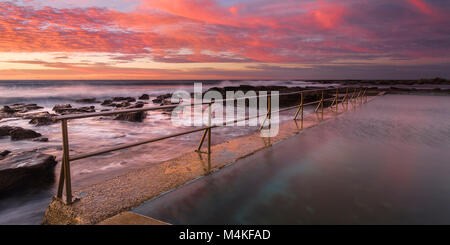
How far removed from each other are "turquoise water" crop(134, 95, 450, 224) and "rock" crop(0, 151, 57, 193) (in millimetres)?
3812

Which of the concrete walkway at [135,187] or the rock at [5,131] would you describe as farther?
the rock at [5,131]

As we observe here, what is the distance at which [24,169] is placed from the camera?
5.20 metres

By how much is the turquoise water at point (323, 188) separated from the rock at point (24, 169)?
3812mm

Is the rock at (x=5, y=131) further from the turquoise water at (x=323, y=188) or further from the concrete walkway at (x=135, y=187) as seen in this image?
the turquoise water at (x=323, y=188)

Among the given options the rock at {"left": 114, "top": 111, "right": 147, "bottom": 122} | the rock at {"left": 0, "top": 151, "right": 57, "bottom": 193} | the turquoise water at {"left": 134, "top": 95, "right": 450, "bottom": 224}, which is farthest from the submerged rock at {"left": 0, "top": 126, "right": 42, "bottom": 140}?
the turquoise water at {"left": 134, "top": 95, "right": 450, "bottom": 224}

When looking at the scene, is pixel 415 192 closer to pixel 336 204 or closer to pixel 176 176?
pixel 336 204

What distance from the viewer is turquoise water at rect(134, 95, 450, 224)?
278 centimetres

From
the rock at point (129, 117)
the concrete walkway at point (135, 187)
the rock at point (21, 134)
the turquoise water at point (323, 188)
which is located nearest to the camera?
the concrete walkway at point (135, 187)

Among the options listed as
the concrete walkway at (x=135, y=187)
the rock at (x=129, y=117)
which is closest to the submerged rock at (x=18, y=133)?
the rock at (x=129, y=117)

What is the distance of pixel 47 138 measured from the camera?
9.74 meters

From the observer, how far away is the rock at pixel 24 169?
4.92 meters

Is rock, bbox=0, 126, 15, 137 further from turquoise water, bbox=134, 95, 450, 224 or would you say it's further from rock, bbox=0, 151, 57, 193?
turquoise water, bbox=134, 95, 450, 224
